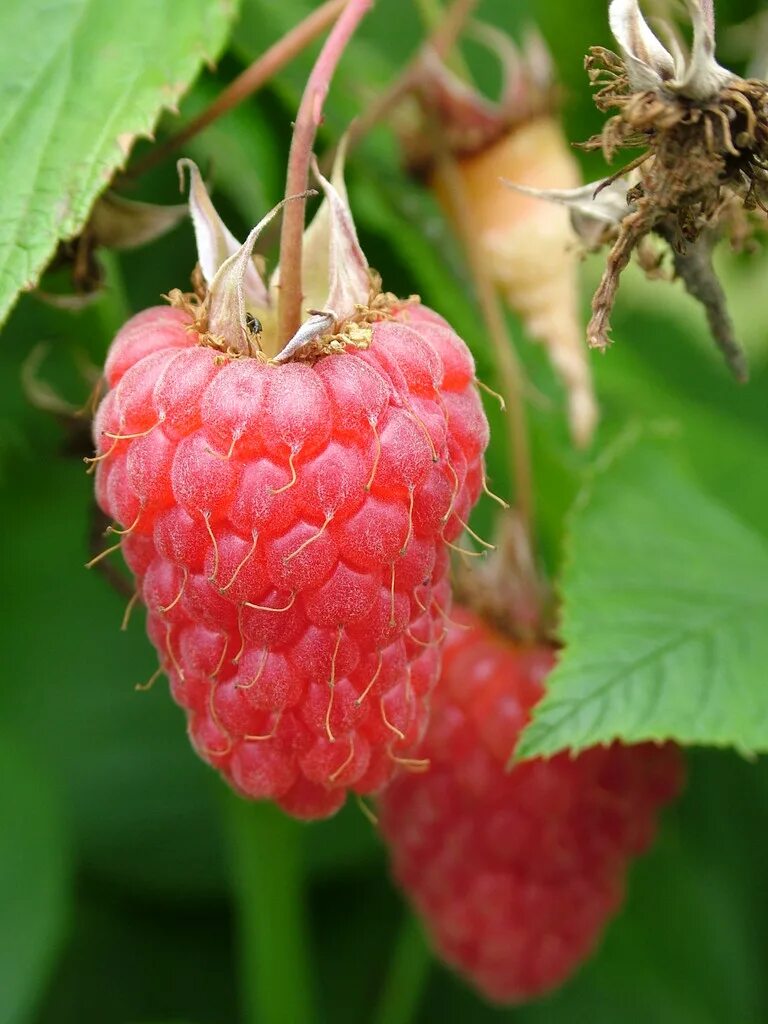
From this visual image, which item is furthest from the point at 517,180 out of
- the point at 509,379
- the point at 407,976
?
the point at 407,976

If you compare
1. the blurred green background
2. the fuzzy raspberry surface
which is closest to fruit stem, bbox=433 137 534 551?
the blurred green background

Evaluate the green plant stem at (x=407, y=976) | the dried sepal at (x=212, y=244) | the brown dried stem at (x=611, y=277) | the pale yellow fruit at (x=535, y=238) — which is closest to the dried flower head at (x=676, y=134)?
the brown dried stem at (x=611, y=277)

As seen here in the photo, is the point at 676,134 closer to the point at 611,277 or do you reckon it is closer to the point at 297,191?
the point at 611,277

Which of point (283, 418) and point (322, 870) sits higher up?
point (283, 418)

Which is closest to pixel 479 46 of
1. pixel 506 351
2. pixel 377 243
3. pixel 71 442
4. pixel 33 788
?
pixel 377 243

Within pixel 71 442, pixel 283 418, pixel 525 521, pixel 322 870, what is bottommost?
pixel 322 870

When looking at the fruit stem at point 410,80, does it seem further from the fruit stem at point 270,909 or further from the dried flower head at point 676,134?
the fruit stem at point 270,909

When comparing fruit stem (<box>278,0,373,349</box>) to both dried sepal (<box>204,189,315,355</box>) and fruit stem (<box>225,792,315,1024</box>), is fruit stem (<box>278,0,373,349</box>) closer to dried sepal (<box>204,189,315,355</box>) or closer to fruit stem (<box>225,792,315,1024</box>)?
dried sepal (<box>204,189,315,355</box>)

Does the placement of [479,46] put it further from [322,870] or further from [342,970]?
[342,970]
